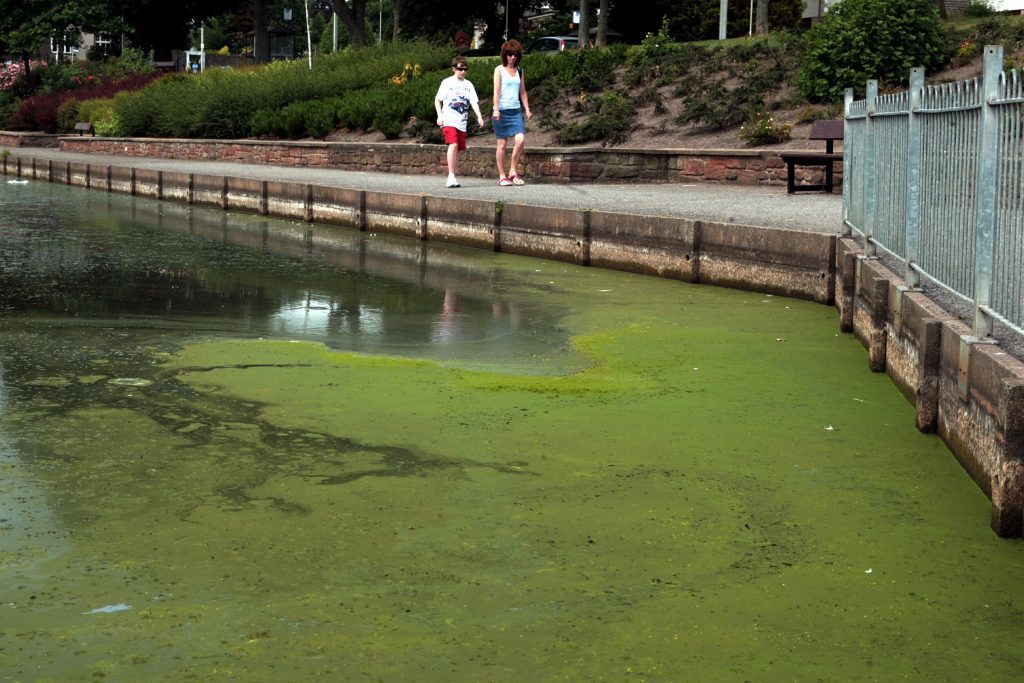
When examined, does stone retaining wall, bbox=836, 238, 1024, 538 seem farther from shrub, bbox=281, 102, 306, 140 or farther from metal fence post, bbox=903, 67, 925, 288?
shrub, bbox=281, 102, 306, 140

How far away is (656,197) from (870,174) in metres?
7.38

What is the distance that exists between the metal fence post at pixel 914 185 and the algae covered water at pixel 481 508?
0.64 m

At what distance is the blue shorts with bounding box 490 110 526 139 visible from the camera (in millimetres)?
17625

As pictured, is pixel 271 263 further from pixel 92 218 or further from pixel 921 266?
pixel 921 266

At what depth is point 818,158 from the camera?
53.8 ft

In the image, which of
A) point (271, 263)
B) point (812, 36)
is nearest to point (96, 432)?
point (271, 263)

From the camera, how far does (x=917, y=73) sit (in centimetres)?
755

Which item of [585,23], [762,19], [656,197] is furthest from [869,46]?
[585,23]

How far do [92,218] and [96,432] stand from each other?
531 inches

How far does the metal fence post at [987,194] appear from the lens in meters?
5.74

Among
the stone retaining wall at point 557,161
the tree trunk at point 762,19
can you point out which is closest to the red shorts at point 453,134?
the stone retaining wall at point 557,161

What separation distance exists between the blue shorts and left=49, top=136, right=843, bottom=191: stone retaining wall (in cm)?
259

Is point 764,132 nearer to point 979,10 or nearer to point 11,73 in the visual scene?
point 979,10

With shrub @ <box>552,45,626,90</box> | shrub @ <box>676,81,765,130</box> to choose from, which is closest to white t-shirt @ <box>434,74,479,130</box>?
shrub @ <box>676,81,765,130</box>
